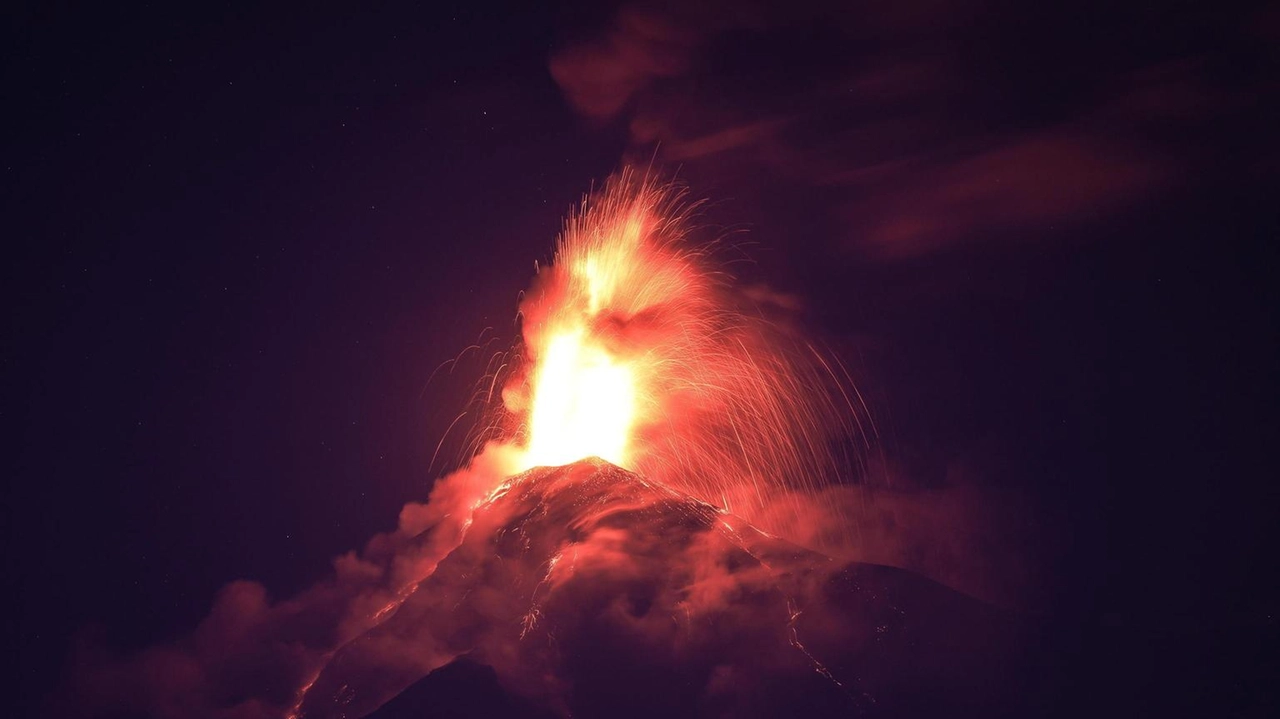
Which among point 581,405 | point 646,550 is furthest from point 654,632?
point 581,405

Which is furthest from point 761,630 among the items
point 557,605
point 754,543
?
point 557,605

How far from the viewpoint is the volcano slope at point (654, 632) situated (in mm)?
11141

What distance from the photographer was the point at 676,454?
9586 mm

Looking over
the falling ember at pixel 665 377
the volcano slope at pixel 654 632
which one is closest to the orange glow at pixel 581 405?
the falling ember at pixel 665 377

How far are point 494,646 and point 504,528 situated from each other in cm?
187

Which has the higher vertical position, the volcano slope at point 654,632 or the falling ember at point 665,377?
the falling ember at point 665,377

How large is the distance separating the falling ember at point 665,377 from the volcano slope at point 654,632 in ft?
9.12

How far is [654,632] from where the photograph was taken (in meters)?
11.7

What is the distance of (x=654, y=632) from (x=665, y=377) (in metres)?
4.13

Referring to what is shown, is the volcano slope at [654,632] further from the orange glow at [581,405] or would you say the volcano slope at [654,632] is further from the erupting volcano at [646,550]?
the orange glow at [581,405]

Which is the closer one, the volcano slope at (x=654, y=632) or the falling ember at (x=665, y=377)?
the falling ember at (x=665, y=377)

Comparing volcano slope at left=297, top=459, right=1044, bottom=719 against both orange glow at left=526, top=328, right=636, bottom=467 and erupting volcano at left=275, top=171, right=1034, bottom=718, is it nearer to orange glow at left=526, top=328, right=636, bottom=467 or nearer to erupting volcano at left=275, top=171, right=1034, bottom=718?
erupting volcano at left=275, top=171, right=1034, bottom=718

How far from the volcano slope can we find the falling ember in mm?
2781

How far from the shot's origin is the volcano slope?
11.1m
